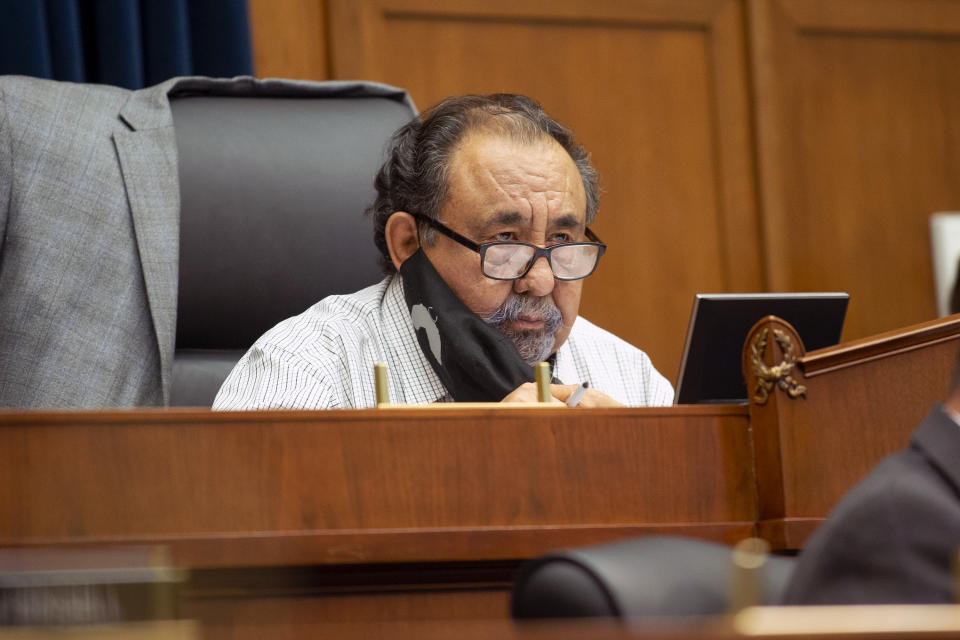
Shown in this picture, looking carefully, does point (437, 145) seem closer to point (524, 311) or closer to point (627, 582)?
point (524, 311)

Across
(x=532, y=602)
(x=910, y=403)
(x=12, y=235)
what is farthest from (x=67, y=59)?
(x=532, y=602)

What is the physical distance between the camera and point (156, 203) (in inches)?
80.7

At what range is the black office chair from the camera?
0.80 meters

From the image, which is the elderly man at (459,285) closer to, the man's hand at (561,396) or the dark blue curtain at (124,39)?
the man's hand at (561,396)

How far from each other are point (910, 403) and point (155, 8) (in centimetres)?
176

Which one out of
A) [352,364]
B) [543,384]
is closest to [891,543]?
[543,384]

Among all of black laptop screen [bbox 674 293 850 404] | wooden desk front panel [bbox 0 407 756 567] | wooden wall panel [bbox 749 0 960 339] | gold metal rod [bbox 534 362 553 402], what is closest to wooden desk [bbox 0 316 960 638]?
wooden desk front panel [bbox 0 407 756 567]

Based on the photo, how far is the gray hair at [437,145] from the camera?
2072 millimetres

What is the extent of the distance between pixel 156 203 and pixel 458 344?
1.87ft

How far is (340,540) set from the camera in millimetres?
1256

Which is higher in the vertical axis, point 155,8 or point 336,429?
point 155,8

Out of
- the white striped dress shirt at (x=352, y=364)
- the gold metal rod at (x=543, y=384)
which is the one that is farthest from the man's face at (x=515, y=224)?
the gold metal rod at (x=543, y=384)

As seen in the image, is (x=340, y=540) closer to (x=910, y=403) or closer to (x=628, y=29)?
(x=910, y=403)

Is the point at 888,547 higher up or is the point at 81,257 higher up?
the point at 81,257
